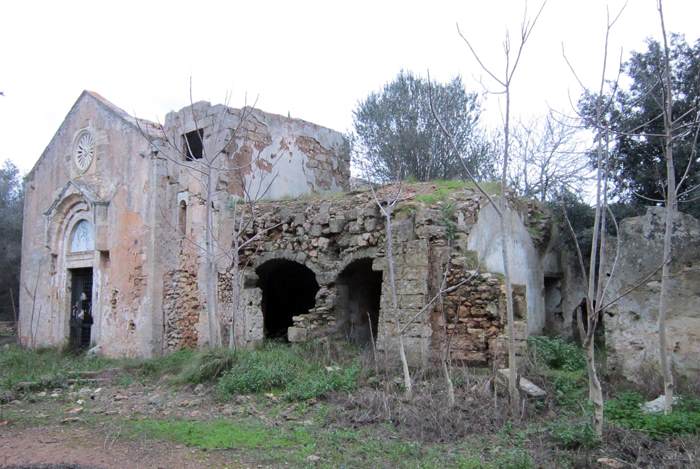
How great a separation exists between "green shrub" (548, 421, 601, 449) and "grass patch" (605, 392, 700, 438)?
583 mm

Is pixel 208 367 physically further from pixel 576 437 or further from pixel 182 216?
pixel 576 437

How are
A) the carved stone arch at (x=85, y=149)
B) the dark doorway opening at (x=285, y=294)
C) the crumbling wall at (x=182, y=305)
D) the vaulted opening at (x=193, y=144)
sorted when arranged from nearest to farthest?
1. the crumbling wall at (x=182, y=305)
2. the dark doorway opening at (x=285, y=294)
3. the vaulted opening at (x=193, y=144)
4. the carved stone arch at (x=85, y=149)

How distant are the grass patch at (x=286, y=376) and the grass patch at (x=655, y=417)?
3284 millimetres

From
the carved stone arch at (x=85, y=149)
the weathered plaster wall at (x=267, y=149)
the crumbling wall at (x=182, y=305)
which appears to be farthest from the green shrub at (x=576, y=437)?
the carved stone arch at (x=85, y=149)

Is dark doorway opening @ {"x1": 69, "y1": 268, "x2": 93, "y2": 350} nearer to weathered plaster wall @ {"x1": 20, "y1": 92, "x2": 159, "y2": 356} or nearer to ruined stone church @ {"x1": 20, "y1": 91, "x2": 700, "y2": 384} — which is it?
ruined stone church @ {"x1": 20, "y1": 91, "x2": 700, "y2": 384}

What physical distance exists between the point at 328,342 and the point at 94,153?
8221 millimetres

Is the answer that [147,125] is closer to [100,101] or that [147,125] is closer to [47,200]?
[100,101]

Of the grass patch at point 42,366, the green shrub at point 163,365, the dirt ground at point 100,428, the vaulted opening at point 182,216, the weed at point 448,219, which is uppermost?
the vaulted opening at point 182,216

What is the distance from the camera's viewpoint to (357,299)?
11094 mm

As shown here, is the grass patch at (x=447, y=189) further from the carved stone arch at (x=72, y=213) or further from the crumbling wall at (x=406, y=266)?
the carved stone arch at (x=72, y=213)

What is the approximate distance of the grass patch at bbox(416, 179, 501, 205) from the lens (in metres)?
9.79

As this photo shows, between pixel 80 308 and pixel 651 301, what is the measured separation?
41.3 feet

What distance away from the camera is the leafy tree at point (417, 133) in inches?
637

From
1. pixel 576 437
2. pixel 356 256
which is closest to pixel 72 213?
pixel 356 256
